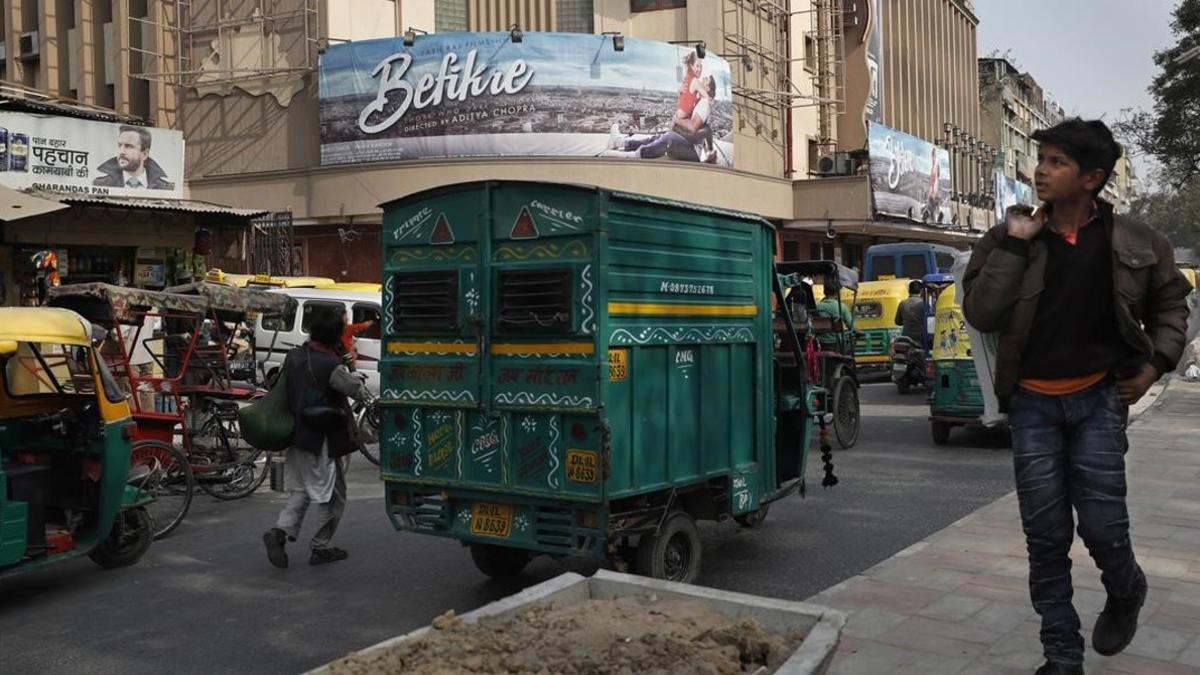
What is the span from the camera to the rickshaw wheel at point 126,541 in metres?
7.45

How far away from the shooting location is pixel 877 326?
2128cm

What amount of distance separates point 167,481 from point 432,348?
3400 mm

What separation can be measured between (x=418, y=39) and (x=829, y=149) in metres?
18.2

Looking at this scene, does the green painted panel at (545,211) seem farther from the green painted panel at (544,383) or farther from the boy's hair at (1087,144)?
the boy's hair at (1087,144)

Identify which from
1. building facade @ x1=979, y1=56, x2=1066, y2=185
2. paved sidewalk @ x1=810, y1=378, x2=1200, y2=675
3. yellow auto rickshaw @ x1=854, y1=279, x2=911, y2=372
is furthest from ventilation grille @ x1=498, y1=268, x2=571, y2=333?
building facade @ x1=979, y1=56, x2=1066, y2=185

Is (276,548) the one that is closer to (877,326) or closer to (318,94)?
(877,326)

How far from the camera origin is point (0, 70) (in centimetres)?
3509

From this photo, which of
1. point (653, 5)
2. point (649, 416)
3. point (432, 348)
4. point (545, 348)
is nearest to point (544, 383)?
point (545, 348)

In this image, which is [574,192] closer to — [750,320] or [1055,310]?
[750,320]

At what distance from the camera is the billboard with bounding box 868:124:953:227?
3609cm

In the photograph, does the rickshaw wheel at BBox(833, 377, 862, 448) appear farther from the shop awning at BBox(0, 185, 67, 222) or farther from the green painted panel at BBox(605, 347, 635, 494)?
the shop awning at BBox(0, 185, 67, 222)

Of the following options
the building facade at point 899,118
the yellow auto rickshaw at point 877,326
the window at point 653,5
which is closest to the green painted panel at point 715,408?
the yellow auto rickshaw at point 877,326

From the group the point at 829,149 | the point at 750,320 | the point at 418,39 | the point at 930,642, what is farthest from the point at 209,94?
the point at 930,642

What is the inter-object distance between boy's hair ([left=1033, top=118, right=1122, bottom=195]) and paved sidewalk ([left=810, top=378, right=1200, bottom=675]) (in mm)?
2101
